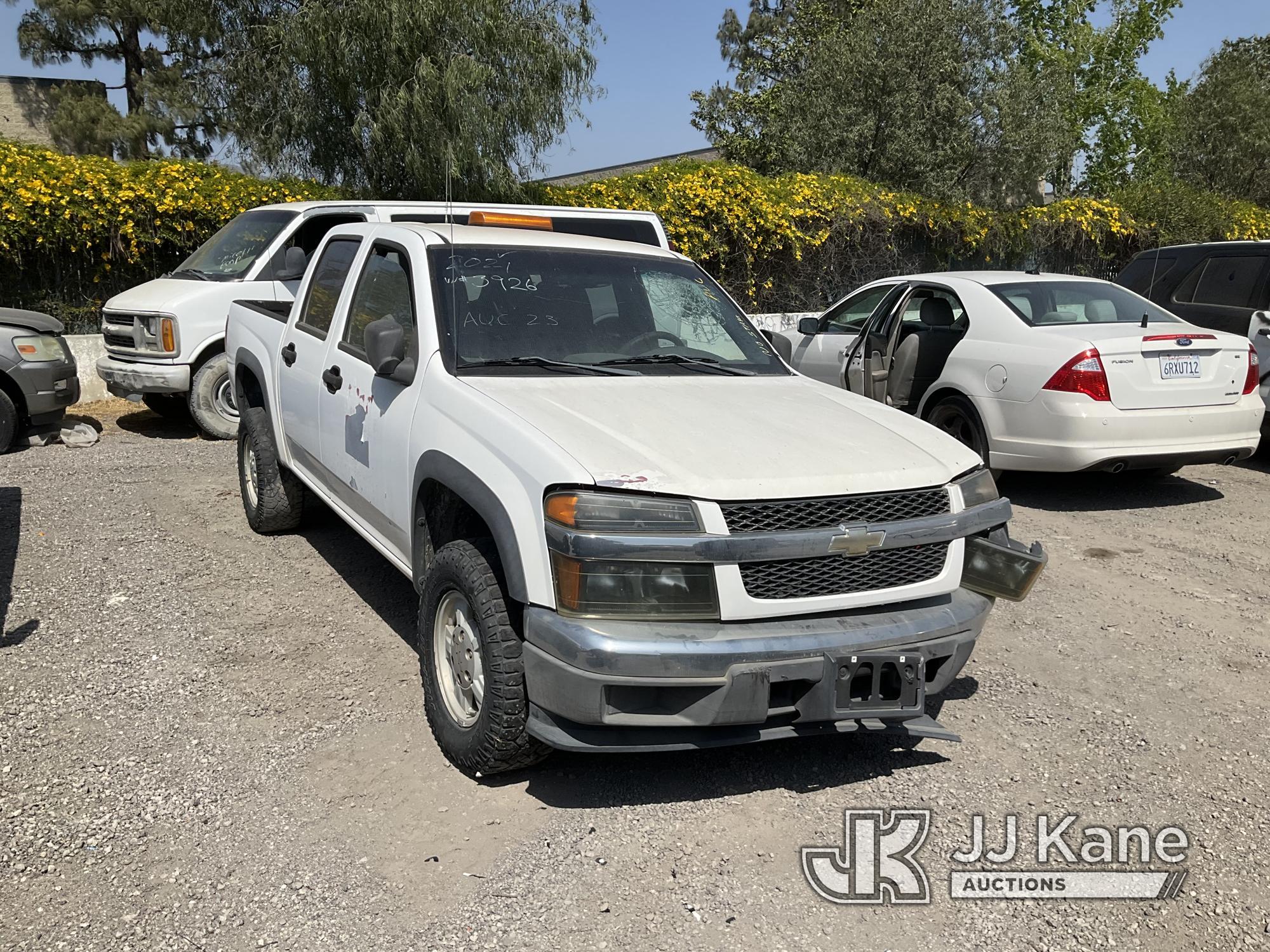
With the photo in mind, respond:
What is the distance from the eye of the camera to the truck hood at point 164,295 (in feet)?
30.3

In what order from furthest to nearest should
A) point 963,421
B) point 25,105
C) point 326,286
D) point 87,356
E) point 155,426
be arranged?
point 25,105 → point 87,356 → point 155,426 → point 963,421 → point 326,286

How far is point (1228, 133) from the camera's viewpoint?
26125mm

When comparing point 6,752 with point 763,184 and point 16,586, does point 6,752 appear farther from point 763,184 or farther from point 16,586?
point 763,184

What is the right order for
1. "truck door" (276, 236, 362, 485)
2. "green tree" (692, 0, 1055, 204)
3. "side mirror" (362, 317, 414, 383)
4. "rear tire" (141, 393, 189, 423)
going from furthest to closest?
"green tree" (692, 0, 1055, 204) < "rear tire" (141, 393, 189, 423) < "truck door" (276, 236, 362, 485) < "side mirror" (362, 317, 414, 383)

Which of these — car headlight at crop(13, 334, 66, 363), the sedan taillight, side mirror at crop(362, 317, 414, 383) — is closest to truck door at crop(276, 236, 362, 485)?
side mirror at crop(362, 317, 414, 383)

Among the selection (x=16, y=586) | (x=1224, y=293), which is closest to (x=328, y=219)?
(x=16, y=586)

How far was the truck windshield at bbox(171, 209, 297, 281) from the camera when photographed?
9.56 metres

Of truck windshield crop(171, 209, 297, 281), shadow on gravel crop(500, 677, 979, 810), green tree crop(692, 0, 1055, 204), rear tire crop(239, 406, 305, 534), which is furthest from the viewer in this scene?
green tree crop(692, 0, 1055, 204)

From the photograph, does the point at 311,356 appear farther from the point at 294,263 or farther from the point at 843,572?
the point at 294,263

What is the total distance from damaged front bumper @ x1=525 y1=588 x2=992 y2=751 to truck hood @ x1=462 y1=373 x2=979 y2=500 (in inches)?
16.8

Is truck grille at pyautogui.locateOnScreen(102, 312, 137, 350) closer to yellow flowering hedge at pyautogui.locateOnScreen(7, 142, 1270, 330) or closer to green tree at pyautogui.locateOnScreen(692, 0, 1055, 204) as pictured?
yellow flowering hedge at pyautogui.locateOnScreen(7, 142, 1270, 330)

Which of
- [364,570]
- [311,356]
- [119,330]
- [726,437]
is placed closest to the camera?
[726,437]

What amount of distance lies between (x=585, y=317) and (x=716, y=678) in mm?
1964

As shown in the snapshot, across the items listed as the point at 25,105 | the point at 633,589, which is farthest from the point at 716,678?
the point at 25,105
